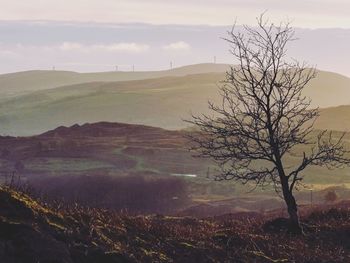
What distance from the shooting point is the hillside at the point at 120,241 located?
15.3 m

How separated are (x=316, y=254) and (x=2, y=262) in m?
11.4

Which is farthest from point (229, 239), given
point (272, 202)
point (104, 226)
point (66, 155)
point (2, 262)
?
point (66, 155)

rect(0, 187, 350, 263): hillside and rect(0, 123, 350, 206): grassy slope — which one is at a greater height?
rect(0, 187, 350, 263): hillside

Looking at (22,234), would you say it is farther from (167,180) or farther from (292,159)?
(292,159)

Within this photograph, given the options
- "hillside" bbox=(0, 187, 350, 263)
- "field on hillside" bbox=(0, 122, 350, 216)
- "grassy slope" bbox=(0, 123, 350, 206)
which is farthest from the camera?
"grassy slope" bbox=(0, 123, 350, 206)

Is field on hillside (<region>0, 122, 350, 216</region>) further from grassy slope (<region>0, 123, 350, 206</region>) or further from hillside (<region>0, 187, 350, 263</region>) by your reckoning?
hillside (<region>0, 187, 350, 263</region>)

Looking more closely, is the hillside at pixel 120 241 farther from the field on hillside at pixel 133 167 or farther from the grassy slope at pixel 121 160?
the grassy slope at pixel 121 160

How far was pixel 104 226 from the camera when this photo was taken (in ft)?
59.8

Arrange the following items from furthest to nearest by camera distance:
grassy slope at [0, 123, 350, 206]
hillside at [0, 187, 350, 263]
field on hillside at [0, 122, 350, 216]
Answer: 1. grassy slope at [0, 123, 350, 206]
2. field on hillside at [0, 122, 350, 216]
3. hillside at [0, 187, 350, 263]

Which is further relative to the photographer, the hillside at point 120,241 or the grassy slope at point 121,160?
the grassy slope at point 121,160

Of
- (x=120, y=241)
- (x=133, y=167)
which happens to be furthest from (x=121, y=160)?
(x=120, y=241)

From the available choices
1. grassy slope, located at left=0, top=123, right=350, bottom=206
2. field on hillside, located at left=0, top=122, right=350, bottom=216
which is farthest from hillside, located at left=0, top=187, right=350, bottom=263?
grassy slope, located at left=0, top=123, right=350, bottom=206

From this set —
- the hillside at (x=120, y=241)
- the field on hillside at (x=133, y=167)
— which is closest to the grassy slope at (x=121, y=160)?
the field on hillside at (x=133, y=167)

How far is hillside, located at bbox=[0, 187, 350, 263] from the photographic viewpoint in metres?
15.3
